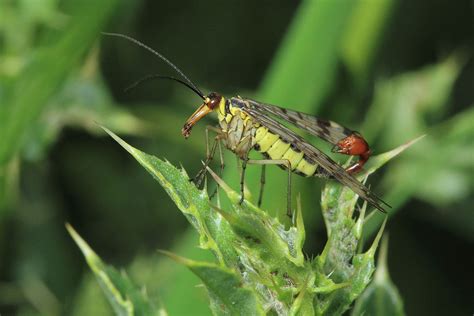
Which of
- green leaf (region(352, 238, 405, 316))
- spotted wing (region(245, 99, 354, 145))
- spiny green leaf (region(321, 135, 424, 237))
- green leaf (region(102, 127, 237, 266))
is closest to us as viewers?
green leaf (region(102, 127, 237, 266))

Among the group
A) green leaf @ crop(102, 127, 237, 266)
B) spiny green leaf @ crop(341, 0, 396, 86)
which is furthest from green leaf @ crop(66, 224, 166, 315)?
spiny green leaf @ crop(341, 0, 396, 86)

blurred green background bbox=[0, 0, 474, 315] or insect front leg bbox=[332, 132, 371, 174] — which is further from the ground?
insect front leg bbox=[332, 132, 371, 174]

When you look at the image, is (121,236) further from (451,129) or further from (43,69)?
(451,129)

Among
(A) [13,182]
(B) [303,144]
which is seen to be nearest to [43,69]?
(A) [13,182]

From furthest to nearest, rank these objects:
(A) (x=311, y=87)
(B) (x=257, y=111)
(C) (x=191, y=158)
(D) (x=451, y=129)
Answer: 1. (C) (x=191, y=158)
2. (D) (x=451, y=129)
3. (A) (x=311, y=87)
4. (B) (x=257, y=111)

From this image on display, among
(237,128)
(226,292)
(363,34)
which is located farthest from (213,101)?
(363,34)

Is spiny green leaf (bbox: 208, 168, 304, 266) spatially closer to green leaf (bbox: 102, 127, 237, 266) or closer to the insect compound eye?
green leaf (bbox: 102, 127, 237, 266)

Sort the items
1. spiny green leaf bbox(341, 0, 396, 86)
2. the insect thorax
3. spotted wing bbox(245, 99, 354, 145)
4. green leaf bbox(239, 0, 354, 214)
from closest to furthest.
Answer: the insect thorax → spotted wing bbox(245, 99, 354, 145) → green leaf bbox(239, 0, 354, 214) → spiny green leaf bbox(341, 0, 396, 86)
